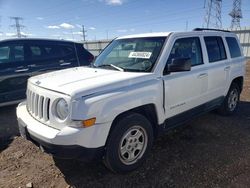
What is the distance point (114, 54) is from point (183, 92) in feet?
4.58

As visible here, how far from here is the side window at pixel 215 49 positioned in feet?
14.4

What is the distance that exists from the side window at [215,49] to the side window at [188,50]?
0.32 metres

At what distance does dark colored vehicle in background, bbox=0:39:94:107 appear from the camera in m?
5.57

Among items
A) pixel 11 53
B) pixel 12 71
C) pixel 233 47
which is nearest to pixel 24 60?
pixel 11 53

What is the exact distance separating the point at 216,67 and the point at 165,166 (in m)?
2.27

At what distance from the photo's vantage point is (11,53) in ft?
18.8

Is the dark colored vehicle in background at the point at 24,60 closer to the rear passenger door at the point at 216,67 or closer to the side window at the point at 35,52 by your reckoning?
the side window at the point at 35,52

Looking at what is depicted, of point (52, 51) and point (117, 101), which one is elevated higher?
point (52, 51)

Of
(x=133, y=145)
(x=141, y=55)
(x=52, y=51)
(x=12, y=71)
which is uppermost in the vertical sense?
(x=52, y=51)

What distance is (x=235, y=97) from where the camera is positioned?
5.54 metres

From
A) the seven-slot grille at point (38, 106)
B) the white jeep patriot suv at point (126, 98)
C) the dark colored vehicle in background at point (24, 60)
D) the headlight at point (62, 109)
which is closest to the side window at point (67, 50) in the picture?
the dark colored vehicle in background at point (24, 60)

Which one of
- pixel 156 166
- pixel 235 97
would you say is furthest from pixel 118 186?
pixel 235 97

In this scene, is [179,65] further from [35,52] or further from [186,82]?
[35,52]

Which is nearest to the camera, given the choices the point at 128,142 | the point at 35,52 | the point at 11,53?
the point at 128,142
